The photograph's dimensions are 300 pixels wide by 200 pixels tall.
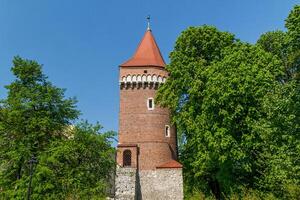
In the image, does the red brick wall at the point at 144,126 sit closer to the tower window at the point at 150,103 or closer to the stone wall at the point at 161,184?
the tower window at the point at 150,103

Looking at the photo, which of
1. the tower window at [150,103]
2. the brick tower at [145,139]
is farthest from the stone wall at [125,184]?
the tower window at [150,103]

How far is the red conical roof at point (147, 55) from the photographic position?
3067 centimetres

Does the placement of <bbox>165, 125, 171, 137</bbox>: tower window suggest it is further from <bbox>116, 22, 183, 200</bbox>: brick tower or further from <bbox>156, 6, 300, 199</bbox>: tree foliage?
<bbox>156, 6, 300, 199</bbox>: tree foliage

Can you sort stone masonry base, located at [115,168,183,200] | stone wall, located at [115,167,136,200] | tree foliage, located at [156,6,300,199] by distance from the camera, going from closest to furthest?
tree foliage, located at [156,6,300,199]
stone wall, located at [115,167,136,200]
stone masonry base, located at [115,168,183,200]

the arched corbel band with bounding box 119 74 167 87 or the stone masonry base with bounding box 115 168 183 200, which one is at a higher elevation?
the arched corbel band with bounding box 119 74 167 87

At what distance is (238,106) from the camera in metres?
20.9

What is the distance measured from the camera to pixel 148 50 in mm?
32219

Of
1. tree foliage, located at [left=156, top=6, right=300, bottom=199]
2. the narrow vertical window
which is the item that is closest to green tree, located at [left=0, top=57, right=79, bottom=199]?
tree foliage, located at [left=156, top=6, right=300, bottom=199]

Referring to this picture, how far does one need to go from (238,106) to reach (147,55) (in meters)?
12.5

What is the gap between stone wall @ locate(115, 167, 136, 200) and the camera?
26.3 m

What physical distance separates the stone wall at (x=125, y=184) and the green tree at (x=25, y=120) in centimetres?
621

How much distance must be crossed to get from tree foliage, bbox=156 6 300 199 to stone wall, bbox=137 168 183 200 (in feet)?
5.16

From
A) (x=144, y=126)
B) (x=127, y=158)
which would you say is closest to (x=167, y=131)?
(x=144, y=126)

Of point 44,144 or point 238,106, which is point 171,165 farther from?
point 44,144
